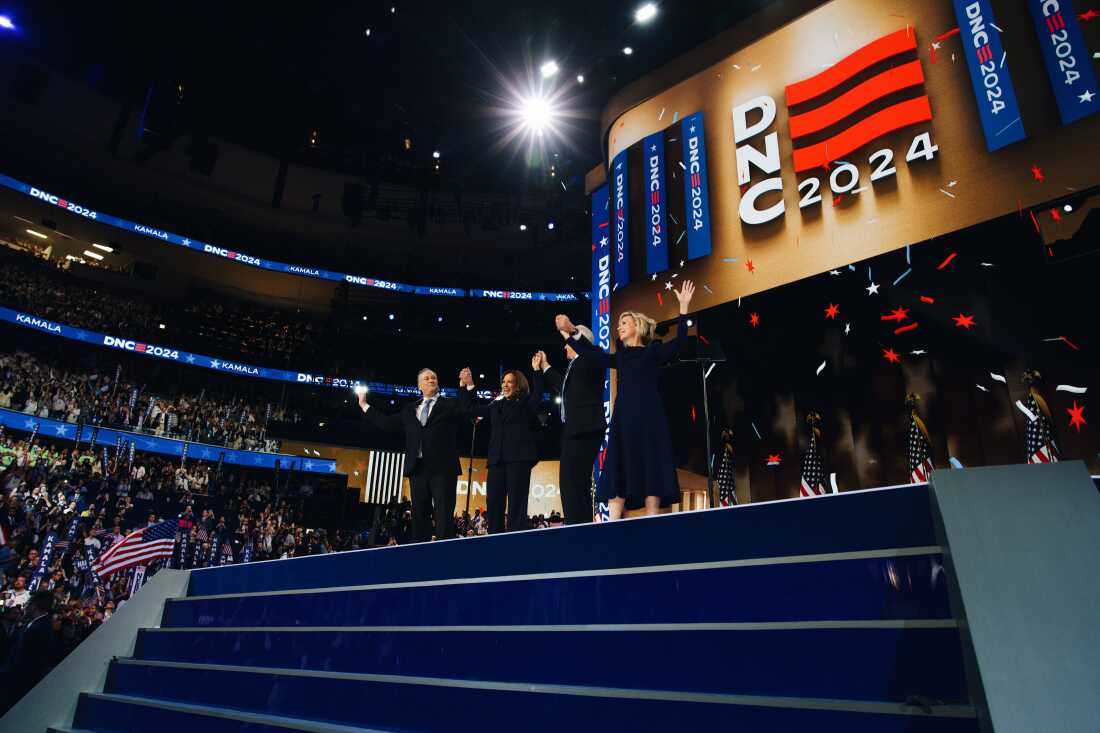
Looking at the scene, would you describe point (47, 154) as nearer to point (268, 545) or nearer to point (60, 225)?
point (60, 225)

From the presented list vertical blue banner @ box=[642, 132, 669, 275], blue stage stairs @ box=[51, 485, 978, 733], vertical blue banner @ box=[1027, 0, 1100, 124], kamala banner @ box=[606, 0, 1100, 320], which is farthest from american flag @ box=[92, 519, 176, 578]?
vertical blue banner @ box=[1027, 0, 1100, 124]

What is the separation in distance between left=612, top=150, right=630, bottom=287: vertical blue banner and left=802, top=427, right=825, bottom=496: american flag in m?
2.97

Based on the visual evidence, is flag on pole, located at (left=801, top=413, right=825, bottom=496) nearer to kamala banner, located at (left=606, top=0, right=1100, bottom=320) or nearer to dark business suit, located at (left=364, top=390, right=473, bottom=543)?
kamala banner, located at (left=606, top=0, right=1100, bottom=320)

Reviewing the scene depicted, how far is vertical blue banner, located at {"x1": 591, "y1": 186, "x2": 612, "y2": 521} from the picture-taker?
850cm

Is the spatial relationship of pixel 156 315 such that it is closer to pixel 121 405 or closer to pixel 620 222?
pixel 121 405

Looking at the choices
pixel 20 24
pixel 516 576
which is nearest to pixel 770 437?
pixel 516 576

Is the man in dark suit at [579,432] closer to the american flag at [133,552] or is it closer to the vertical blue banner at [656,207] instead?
the vertical blue banner at [656,207]

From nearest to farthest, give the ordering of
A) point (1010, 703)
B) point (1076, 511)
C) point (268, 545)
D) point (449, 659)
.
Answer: point (1010, 703), point (1076, 511), point (449, 659), point (268, 545)

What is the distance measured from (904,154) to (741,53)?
8.52 feet

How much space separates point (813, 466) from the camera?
702 cm

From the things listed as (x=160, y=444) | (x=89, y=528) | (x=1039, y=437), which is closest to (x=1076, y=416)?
(x=1039, y=437)

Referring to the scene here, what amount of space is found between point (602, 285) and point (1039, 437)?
5224 millimetres

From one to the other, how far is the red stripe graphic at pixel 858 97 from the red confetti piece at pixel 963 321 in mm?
2244

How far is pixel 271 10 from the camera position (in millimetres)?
12969
